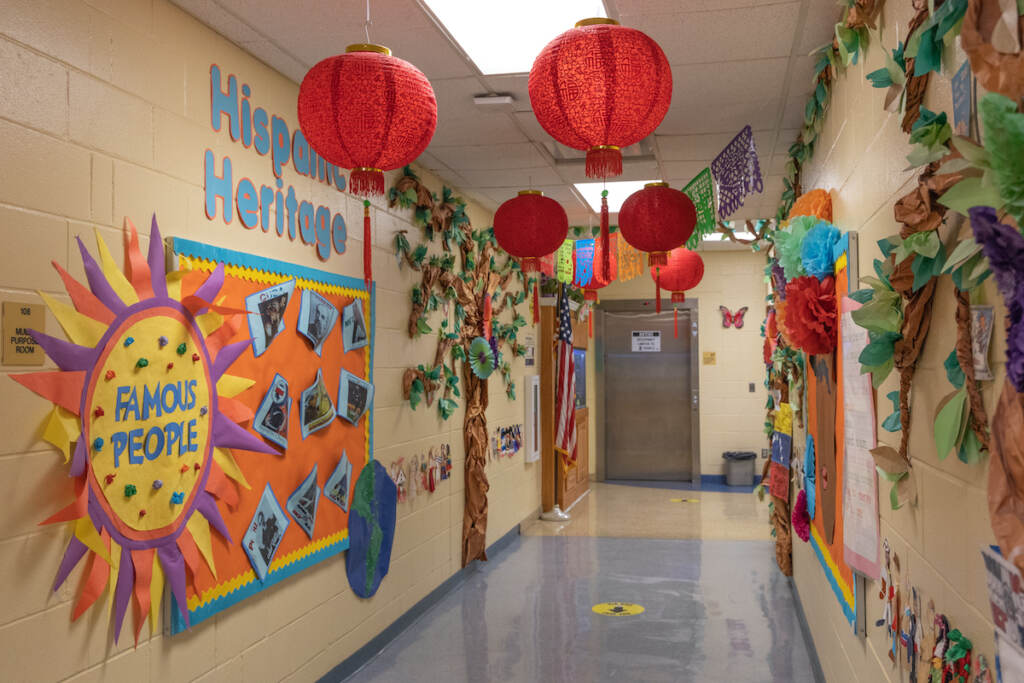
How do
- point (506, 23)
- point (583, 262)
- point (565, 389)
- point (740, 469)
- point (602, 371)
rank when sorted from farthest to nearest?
point (602, 371), point (740, 469), point (565, 389), point (583, 262), point (506, 23)

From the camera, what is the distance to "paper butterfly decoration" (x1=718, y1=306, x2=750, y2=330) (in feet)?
29.8

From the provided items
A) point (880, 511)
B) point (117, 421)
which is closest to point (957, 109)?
point (880, 511)

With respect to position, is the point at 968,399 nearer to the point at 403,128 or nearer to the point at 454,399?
the point at 403,128

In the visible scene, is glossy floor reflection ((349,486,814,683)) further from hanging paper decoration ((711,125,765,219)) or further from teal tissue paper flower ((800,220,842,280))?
hanging paper decoration ((711,125,765,219))

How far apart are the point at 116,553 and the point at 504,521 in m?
4.11

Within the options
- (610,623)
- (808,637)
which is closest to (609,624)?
(610,623)

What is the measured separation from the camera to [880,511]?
2.03 metres

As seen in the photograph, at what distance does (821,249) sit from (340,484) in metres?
2.24

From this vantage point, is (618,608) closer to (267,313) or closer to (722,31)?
(267,313)

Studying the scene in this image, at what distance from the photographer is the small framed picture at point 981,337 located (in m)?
1.13

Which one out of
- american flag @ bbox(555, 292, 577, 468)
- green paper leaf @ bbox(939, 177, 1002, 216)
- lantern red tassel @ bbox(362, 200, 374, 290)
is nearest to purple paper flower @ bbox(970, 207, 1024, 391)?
green paper leaf @ bbox(939, 177, 1002, 216)

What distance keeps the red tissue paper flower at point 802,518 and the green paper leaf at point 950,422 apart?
260cm

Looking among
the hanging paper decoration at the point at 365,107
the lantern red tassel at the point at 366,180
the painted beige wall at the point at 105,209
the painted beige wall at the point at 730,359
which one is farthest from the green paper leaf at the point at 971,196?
the painted beige wall at the point at 730,359

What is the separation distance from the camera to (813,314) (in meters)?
2.70
